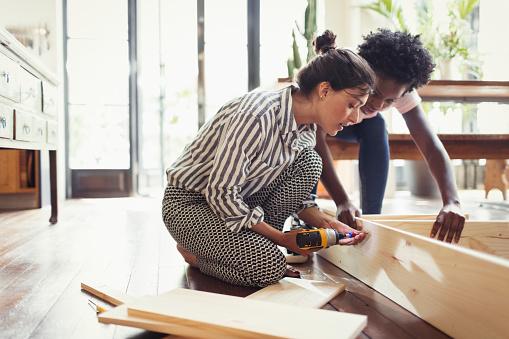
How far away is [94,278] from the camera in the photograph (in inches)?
53.6

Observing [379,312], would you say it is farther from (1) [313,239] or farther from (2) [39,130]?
(2) [39,130]

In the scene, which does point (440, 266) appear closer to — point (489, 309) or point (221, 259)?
point (489, 309)

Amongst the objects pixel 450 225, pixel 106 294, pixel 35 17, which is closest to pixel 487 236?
pixel 450 225

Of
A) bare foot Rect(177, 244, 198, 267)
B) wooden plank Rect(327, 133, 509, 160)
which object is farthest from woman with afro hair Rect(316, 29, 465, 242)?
wooden plank Rect(327, 133, 509, 160)

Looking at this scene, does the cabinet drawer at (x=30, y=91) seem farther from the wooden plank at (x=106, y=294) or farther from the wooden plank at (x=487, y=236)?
the wooden plank at (x=487, y=236)

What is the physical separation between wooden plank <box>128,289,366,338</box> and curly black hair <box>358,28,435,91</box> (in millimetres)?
825

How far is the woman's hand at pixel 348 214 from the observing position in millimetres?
1354

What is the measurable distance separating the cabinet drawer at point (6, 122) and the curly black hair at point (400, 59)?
4.41 ft

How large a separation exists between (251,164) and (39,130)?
5.03ft

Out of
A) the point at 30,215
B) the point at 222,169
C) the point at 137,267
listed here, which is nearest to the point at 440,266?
the point at 222,169

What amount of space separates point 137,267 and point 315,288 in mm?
607

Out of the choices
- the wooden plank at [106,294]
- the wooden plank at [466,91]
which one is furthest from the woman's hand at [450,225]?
the wooden plank at [466,91]

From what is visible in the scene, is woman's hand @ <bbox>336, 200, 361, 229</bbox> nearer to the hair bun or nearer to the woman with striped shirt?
the woman with striped shirt

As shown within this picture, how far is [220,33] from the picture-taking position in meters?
4.69
